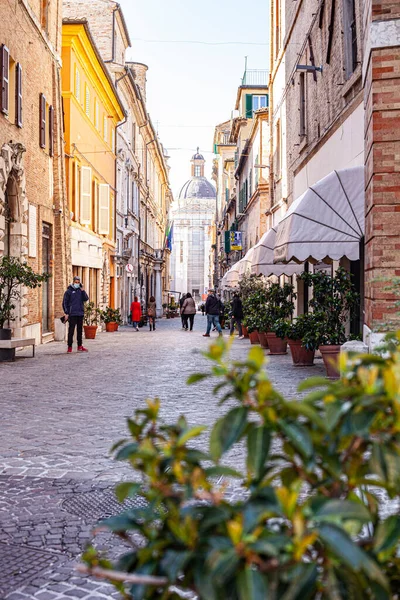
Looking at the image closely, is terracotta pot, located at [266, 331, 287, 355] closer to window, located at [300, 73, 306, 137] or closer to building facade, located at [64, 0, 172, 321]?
window, located at [300, 73, 306, 137]

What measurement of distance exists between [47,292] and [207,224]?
12095cm

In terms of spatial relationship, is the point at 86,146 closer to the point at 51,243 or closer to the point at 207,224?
the point at 51,243

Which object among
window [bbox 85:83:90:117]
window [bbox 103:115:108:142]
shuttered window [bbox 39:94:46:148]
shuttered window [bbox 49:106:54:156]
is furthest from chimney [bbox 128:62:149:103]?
shuttered window [bbox 39:94:46:148]

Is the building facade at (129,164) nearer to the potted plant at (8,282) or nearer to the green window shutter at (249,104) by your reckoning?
the green window shutter at (249,104)

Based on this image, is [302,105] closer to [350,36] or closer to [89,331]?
[350,36]

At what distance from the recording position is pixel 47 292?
21.6 metres

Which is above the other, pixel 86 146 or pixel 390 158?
pixel 86 146

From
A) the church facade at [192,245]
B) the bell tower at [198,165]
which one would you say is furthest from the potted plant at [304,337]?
the bell tower at [198,165]

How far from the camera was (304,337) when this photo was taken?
39.8 feet

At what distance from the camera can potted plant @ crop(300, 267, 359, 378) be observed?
39.0ft

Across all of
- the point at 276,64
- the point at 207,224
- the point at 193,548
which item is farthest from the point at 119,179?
the point at 207,224

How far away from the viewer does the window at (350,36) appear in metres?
12.6

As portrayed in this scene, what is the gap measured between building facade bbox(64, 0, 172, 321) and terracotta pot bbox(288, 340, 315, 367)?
75.3 ft

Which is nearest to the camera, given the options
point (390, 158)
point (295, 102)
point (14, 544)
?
point (14, 544)
